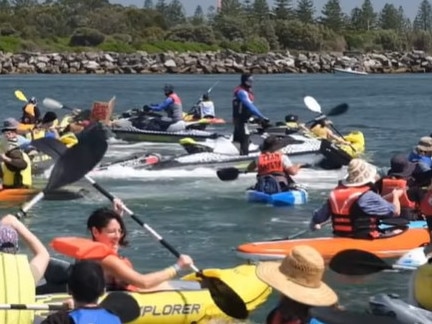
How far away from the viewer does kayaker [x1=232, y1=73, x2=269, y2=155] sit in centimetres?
1641

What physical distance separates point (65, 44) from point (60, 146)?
76.2 meters

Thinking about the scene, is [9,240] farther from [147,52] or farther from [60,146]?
[147,52]

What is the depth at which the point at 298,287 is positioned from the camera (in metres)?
4.82

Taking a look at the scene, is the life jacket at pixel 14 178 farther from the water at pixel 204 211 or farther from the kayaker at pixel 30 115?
the kayaker at pixel 30 115

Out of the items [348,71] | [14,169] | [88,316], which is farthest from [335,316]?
[348,71]

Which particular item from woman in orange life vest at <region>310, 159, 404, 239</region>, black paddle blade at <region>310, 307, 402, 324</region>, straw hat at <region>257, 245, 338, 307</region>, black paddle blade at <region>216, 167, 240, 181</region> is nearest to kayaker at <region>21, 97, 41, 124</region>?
black paddle blade at <region>216, 167, 240, 181</region>

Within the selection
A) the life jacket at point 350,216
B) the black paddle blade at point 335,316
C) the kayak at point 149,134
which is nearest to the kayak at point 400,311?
the black paddle blade at point 335,316

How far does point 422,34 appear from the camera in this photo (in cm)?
10519

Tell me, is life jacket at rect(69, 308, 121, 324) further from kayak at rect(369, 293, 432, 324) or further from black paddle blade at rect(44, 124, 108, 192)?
black paddle blade at rect(44, 124, 108, 192)

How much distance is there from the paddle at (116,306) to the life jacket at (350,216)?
3.36 m

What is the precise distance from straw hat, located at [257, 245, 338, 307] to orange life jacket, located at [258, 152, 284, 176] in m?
8.14

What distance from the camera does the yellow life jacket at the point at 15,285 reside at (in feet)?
19.0

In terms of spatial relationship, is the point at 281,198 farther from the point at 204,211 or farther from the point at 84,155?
the point at 84,155

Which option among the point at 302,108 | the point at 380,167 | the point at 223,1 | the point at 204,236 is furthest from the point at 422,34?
the point at 204,236
